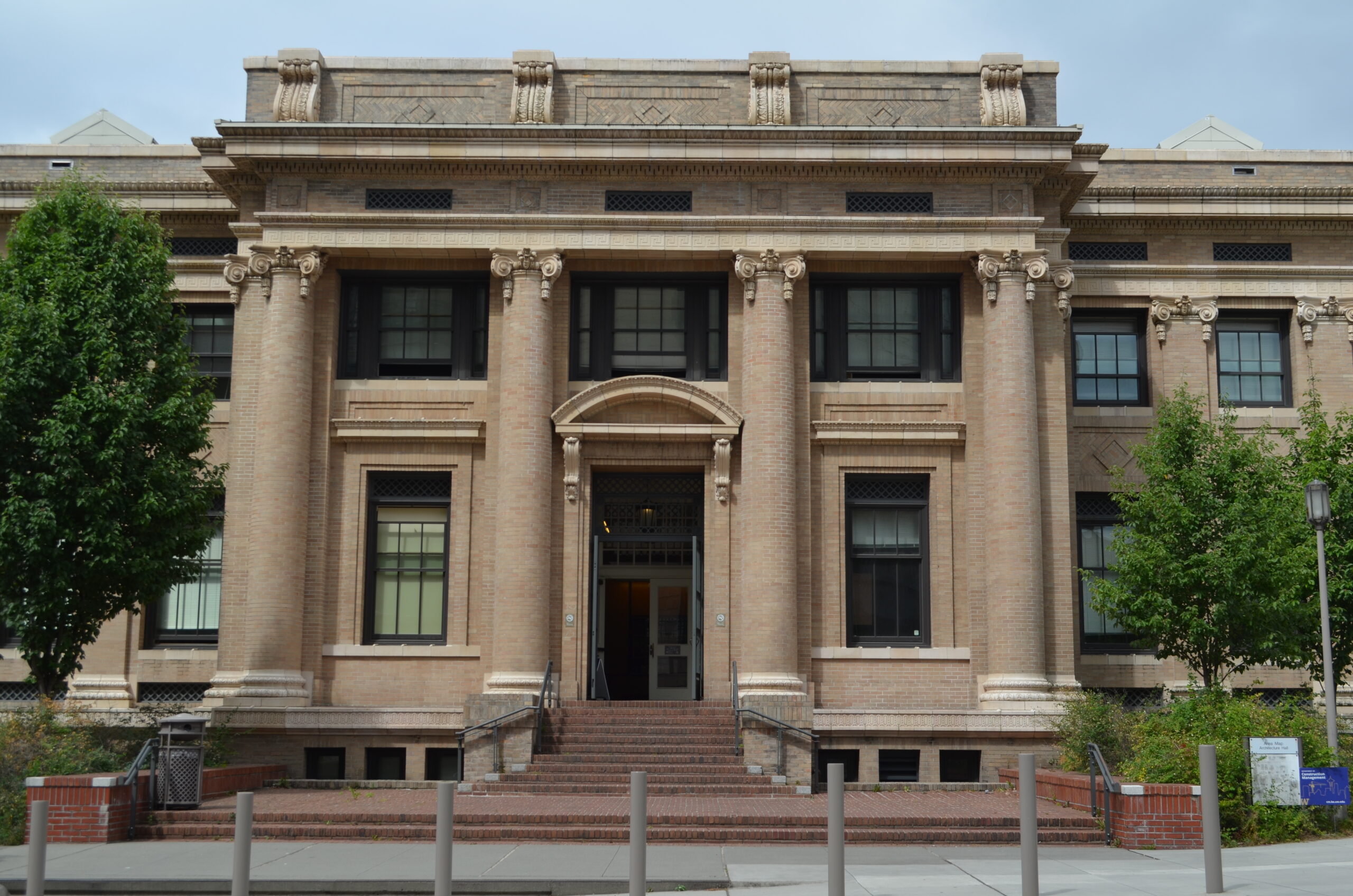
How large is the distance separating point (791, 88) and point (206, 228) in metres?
11.9

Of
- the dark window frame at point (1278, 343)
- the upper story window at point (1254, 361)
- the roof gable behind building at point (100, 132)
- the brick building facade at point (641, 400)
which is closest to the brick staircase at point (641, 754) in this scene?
the brick building facade at point (641, 400)

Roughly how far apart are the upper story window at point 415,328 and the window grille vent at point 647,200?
2968 millimetres

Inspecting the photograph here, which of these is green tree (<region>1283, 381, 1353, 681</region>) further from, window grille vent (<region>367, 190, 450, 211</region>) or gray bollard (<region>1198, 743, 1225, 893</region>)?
window grille vent (<region>367, 190, 450, 211</region>)

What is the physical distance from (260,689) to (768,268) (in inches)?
454

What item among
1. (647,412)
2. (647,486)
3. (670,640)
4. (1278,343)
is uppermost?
(1278,343)

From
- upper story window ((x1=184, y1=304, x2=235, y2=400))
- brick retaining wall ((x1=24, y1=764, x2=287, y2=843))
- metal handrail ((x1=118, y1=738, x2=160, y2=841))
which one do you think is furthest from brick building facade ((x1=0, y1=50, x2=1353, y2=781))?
brick retaining wall ((x1=24, y1=764, x2=287, y2=843))

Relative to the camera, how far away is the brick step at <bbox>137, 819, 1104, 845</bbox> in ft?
53.8

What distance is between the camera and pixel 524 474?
23.4 meters

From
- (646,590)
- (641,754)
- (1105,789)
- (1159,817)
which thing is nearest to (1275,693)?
(1105,789)

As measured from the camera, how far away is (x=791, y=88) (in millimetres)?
24672

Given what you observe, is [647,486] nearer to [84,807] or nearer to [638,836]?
[84,807]

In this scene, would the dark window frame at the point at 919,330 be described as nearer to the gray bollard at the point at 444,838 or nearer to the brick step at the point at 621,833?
the brick step at the point at 621,833

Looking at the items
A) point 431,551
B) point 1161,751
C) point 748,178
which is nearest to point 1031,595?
point 1161,751

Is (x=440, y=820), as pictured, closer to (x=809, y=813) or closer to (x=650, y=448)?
(x=809, y=813)
